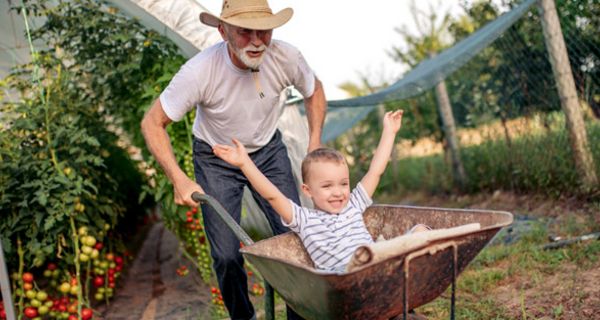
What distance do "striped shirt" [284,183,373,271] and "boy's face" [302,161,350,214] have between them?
0.04 metres

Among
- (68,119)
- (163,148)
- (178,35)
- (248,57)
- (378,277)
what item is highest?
(178,35)

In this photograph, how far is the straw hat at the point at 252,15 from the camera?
269 cm

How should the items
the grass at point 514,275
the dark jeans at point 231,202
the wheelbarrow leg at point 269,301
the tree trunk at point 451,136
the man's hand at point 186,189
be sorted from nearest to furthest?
the wheelbarrow leg at point 269,301 < the man's hand at point 186,189 < the dark jeans at point 231,202 < the grass at point 514,275 < the tree trunk at point 451,136

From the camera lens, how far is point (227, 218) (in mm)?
2350

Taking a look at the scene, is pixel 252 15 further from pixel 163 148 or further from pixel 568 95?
pixel 568 95

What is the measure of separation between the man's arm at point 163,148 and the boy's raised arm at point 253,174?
14.8 inches

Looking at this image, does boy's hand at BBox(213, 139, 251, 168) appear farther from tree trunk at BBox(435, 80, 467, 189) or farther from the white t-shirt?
tree trunk at BBox(435, 80, 467, 189)

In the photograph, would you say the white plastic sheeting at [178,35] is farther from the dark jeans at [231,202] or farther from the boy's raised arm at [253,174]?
the boy's raised arm at [253,174]

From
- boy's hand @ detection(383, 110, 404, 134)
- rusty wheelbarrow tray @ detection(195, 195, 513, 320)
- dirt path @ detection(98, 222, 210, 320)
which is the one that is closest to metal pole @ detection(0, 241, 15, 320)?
dirt path @ detection(98, 222, 210, 320)

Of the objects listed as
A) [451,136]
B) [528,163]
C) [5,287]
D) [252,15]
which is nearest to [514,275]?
[252,15]

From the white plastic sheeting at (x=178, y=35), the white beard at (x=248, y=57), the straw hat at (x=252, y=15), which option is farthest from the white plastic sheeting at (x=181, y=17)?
the white beard at (x=248, y=57)

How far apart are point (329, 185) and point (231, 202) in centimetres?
71

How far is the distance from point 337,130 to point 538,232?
117 inches

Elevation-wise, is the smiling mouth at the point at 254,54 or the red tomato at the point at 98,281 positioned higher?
the smiling mouth at the point at 254,54
